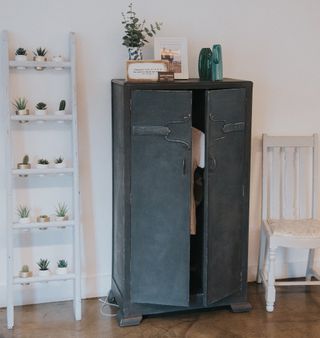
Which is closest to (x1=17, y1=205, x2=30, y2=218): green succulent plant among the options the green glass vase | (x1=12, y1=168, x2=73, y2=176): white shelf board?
(x1=12, y1=168, x2=73, y2=176): white shelf board

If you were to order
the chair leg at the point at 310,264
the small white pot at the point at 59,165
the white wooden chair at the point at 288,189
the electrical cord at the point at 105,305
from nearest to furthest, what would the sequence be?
the small white pot at the point at 59,165 → the electrical cord at the point at 105,305 → the white wooden chair at the point at 288,189 → the chair leg at the point at 310,264

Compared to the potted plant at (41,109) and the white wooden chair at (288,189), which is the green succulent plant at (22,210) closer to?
the potted plant at (41,109)

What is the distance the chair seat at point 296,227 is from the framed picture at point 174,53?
1.08 metres

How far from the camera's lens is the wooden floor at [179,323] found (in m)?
3.02

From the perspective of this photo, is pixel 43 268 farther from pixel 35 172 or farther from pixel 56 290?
pixel 35 172

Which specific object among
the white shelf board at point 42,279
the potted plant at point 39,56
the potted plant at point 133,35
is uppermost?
the potted plant at point 133,35

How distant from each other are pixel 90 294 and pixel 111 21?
1.71m

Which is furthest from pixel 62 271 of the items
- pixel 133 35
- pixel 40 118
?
pixel 133 35

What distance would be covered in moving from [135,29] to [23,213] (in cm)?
125

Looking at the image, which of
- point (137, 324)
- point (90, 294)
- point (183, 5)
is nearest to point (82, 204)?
point (90, 294)

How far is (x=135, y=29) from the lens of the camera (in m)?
3.10

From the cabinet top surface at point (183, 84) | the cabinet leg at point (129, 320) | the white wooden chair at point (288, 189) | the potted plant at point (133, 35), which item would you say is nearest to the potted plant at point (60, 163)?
the cabinet top surface at point (183, 84)

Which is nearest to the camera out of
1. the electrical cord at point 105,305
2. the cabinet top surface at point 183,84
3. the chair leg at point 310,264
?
the cabinet top surface at point 183,84

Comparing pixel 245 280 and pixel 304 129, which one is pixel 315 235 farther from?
pixel 304 129
